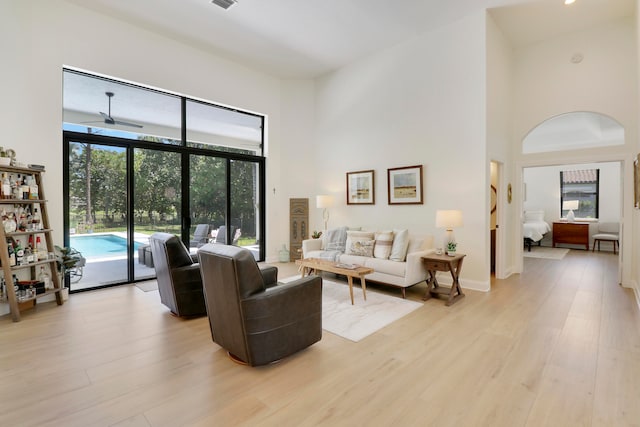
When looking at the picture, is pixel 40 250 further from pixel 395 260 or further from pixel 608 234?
pixel 608 234

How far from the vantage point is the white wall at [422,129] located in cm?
471

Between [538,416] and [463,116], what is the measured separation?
4.16 m

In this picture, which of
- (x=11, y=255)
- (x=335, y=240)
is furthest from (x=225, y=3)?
(x=11, y=255)

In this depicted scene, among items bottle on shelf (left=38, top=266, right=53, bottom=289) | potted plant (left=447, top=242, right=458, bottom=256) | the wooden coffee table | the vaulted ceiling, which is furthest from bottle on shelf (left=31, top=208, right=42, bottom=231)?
potted plant (left=447, top=242, right=458, bottom=256)

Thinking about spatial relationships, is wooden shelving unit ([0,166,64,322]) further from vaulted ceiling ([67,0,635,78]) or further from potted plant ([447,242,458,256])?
potted plant ([447,242,458,256])

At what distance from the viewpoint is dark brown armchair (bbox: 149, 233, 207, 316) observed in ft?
11.3

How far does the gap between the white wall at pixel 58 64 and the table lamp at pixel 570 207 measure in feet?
33.6

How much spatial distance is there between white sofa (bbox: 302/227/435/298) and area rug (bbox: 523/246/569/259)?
468cm

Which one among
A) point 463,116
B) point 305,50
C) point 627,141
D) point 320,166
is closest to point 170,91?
point 305,50

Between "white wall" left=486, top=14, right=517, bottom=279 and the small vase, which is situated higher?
"white wall" left=486, top=14, right=517, bottom=279

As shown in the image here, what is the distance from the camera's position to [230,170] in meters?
6.37

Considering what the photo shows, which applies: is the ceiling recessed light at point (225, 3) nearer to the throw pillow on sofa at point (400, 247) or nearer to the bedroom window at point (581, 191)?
Result: the throw pillow on sofa at point (400, 247)

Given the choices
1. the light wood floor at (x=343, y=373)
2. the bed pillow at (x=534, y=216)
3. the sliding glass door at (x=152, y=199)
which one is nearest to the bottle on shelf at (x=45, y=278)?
the light wood floor at (x=343, y=373)

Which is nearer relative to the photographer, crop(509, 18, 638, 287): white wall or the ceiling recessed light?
the ceiling recessed light
